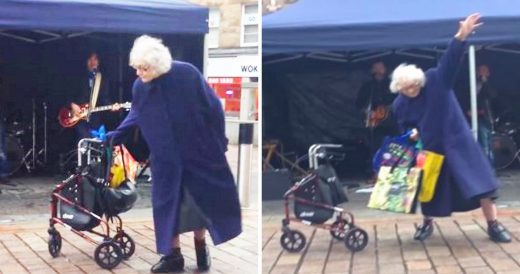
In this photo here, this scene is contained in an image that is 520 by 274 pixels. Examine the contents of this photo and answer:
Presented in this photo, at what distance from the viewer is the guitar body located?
7215 millimetres

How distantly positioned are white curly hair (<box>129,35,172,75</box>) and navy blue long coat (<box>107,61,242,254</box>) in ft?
0.20

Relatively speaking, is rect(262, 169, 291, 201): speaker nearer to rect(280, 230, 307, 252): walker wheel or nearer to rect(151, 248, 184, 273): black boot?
rect(280, 230, 307, 252): walker wheel

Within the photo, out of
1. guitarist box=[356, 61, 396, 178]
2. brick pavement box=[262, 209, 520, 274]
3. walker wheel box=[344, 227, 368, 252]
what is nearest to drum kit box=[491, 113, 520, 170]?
guitarist box=[356, 61, 396, 178]

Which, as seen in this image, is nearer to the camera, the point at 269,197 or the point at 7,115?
the point at 269,197

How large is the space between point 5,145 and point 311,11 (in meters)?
3.57

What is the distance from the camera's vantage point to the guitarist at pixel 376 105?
21.0ft

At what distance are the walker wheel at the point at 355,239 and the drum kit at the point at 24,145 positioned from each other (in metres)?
4.27

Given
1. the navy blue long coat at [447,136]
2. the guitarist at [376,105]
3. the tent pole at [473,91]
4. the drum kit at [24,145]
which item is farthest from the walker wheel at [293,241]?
the drum kit at [24,145]

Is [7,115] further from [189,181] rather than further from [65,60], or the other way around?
[189,181]

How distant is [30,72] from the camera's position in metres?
8.36

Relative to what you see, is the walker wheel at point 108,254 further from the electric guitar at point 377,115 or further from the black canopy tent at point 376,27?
the electric guitar at point 377,115

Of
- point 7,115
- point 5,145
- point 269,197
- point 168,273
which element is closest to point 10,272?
point 168,273

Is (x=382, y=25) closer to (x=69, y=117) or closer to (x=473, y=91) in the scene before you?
(x=473, y=91)

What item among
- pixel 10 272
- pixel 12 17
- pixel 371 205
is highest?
pixel 12 17
